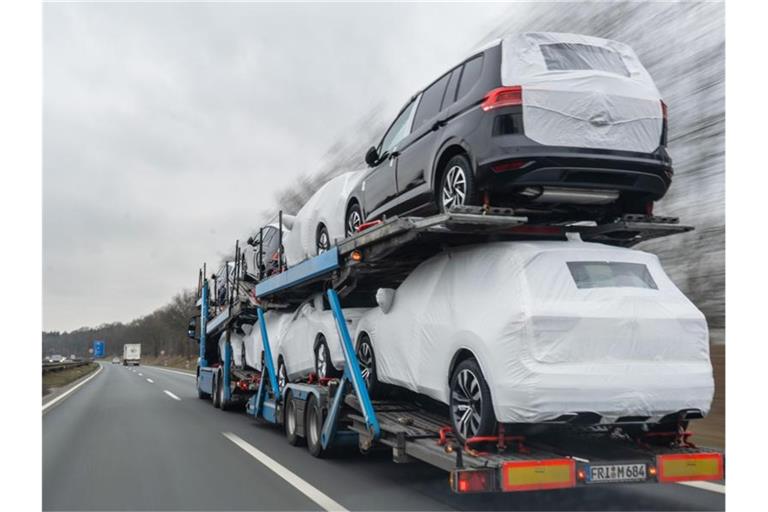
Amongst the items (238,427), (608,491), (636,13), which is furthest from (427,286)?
(636,13)

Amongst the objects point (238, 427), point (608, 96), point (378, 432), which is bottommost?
point (238, 427)

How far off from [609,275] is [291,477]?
419 centimetres

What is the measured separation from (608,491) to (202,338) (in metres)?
13.7

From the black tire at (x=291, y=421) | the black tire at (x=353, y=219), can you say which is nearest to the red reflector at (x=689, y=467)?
the black tire at (x=353, y=219)

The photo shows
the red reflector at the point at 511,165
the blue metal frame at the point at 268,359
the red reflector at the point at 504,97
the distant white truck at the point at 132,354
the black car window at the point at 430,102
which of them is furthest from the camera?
the distant white truck at the point at 132,354

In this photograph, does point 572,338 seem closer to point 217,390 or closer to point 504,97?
point 504,97

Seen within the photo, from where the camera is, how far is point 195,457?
9.55 m

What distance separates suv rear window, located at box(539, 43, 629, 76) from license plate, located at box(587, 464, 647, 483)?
3322 millimetres

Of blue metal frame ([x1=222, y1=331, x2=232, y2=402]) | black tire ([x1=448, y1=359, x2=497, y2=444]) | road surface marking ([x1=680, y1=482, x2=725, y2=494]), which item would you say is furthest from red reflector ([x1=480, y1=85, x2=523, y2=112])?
blue metal frame ([x1=222, y1=331, x2=232, y2=402])

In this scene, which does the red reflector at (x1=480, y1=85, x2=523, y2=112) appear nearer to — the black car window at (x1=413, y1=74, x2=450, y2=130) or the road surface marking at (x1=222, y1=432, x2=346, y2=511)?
the black car window at (x1=413, y1=74, x2=450, y2=130)

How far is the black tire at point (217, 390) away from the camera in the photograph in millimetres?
16562

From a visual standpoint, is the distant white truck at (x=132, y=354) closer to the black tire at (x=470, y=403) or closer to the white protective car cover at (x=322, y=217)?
the white protective car cover at (x=322, y=217)

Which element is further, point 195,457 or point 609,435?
point 195,457

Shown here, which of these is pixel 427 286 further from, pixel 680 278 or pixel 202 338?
pixel 202 338
